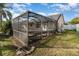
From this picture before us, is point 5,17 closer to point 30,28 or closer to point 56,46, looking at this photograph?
point 30,28

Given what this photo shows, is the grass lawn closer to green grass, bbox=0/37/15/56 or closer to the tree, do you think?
green grass, bbox=0/37/15/56

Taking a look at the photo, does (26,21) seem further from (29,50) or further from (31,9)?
(29,50)

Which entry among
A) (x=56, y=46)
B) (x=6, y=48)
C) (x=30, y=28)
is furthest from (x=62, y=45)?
(x=6, y=48)

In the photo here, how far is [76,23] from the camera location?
6.01 feet

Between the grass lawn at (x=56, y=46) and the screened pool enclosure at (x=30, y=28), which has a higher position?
the screened pool enclosure at (x=30, y=28)

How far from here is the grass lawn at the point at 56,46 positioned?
70.1 inches

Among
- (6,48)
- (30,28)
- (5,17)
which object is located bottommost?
(6,48)

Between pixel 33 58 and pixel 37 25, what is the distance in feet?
1.05

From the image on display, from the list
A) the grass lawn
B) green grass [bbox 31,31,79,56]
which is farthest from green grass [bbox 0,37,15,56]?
green grass [bbox 31,31,79,56]

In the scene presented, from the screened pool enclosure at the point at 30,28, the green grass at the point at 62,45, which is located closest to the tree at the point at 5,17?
the screened pool enclosure at the point at 30,28

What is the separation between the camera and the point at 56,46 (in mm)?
1810

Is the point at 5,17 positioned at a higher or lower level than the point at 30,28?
higher

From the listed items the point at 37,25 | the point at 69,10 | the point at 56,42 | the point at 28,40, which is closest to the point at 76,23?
the point at 69,10

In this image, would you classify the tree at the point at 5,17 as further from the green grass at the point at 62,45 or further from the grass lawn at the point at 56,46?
the green grass at the point at 62,45
